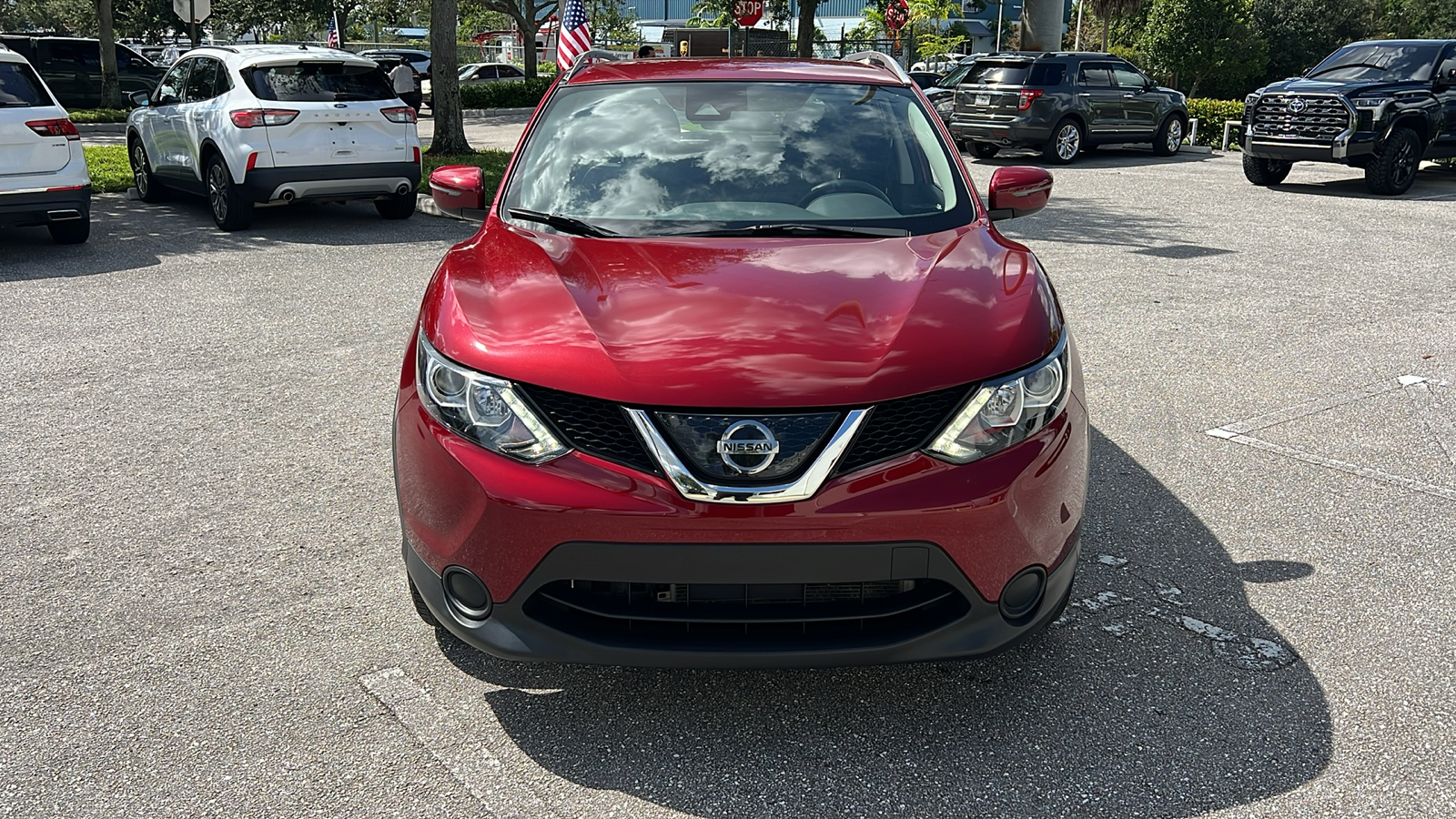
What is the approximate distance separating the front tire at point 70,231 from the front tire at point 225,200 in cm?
120

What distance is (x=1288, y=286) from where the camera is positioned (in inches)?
366

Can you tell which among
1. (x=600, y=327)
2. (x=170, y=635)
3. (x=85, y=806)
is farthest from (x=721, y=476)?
(x=170, y=635)

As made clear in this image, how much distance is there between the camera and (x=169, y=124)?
12422mm

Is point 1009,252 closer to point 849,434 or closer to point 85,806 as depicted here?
point 849,434

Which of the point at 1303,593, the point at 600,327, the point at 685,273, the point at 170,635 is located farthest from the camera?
the point at 1303,593

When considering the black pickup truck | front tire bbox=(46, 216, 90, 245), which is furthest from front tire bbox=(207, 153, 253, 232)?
the black pickup truck

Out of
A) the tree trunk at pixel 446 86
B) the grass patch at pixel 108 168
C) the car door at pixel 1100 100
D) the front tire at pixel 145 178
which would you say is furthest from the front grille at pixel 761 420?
the car door at pixel 1100 100

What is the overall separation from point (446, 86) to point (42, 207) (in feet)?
25.8

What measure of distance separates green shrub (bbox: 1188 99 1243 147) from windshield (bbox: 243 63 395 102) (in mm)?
16803

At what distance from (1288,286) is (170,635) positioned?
8290mm

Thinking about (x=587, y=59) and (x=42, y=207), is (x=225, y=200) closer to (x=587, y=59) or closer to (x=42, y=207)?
(x=42, y=207)

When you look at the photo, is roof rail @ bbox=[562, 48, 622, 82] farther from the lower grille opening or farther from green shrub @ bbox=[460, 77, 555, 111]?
green shrub @ bbox=[460, 77, 555, 111]

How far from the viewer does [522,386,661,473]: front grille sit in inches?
109

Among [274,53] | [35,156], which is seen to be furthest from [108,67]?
[35,156]
